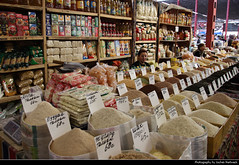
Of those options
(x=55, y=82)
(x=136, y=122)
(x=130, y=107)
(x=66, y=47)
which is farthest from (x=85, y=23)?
(x=136, y=122)

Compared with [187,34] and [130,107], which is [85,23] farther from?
[187,34]

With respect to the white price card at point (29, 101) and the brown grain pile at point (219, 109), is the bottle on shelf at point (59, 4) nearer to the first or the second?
the white price card at point (29, 101)

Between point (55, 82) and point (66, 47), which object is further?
point (66, 47)

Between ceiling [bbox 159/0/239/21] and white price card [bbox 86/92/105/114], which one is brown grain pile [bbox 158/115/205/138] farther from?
ceiling [bbox 159/0/239/21]

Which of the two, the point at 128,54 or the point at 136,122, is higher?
the point at 128,54

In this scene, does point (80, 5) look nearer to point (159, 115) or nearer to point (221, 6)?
point (159, 115)

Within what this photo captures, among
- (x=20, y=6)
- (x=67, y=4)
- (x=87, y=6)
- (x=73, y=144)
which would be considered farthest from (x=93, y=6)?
(x=73, y=144)

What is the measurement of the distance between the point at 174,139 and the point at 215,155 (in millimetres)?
299

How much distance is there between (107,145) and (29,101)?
549mm

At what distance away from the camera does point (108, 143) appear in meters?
0.77

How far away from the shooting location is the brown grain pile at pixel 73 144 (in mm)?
765

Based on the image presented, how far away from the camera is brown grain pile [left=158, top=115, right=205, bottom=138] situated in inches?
38.1

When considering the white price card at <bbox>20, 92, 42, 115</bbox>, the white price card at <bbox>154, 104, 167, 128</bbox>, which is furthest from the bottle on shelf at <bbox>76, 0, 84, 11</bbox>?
the white price card at <bbox>154, 104, 167, 128</bbox>

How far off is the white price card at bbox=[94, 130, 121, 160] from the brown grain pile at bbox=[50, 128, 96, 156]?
0.17 ft
